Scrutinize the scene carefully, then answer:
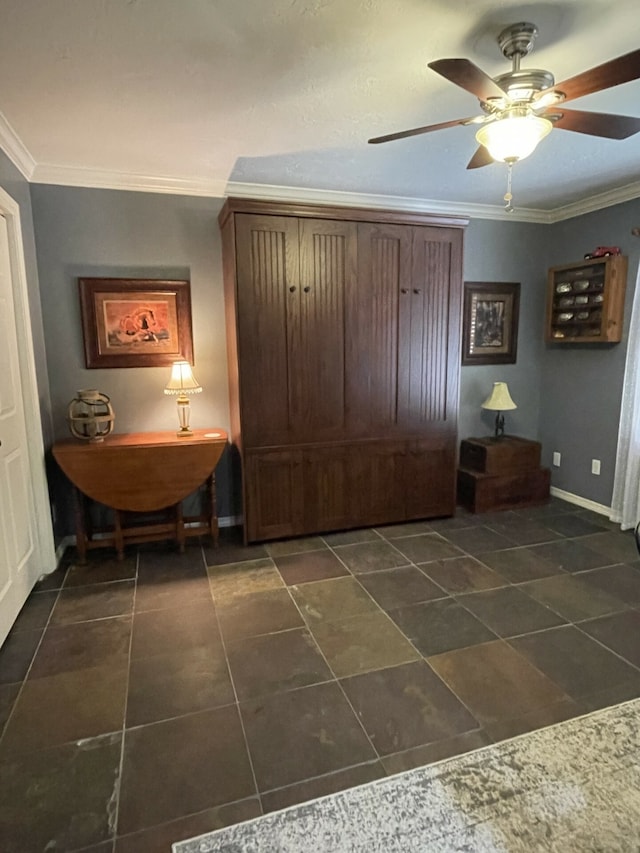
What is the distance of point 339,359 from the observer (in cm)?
322

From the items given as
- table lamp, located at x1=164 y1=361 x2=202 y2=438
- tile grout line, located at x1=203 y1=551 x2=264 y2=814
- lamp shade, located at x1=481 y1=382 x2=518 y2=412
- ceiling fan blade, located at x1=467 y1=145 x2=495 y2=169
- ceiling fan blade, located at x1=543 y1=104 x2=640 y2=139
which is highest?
ceiling fan blade, located at x1=467 y1=145 x2=495 y2=169

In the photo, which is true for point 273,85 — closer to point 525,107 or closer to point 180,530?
point 525,107

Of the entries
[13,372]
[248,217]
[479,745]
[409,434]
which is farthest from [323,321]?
[479,745]

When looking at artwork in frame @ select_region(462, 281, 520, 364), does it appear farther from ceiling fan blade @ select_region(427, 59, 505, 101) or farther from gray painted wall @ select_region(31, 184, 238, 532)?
ceiling fan blade @ select_region(427, 59, 505, 101)

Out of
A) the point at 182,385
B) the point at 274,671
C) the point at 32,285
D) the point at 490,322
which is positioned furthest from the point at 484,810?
the point at 490,322

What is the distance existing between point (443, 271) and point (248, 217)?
1.38 m

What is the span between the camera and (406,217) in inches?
125

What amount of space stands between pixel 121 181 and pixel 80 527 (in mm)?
2176

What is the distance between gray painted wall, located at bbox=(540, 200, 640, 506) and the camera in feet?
11.4

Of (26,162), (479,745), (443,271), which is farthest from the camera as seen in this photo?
(443,271)

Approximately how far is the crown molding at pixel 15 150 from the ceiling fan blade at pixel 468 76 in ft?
6.51

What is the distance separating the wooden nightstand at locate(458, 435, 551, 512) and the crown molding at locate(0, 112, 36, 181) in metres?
3.53

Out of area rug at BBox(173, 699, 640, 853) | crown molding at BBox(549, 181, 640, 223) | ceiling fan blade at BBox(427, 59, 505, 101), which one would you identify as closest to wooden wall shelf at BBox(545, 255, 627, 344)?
crown molding at BBox(549, 181, 640, 223)

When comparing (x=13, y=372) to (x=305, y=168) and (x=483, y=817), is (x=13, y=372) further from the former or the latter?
(x=483, y=817)
